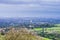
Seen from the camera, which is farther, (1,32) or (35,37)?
(1,32)

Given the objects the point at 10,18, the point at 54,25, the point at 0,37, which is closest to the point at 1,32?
the point at 0,37

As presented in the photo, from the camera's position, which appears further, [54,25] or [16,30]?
[54,25]

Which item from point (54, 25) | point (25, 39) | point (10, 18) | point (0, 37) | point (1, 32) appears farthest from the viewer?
point (54, 25)

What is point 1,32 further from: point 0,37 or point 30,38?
point 30,38

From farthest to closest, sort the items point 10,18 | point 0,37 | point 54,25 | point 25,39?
point 54,25 → point 10,18 → point 0,37 → point 25,39

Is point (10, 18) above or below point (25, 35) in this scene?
below

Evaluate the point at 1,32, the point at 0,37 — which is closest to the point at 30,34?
the point at 0,37

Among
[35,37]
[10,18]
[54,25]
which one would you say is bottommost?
[54,25]

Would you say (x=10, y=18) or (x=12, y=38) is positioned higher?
(x=12, y=38)

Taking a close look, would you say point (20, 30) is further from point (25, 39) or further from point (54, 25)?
point (54, 25)
